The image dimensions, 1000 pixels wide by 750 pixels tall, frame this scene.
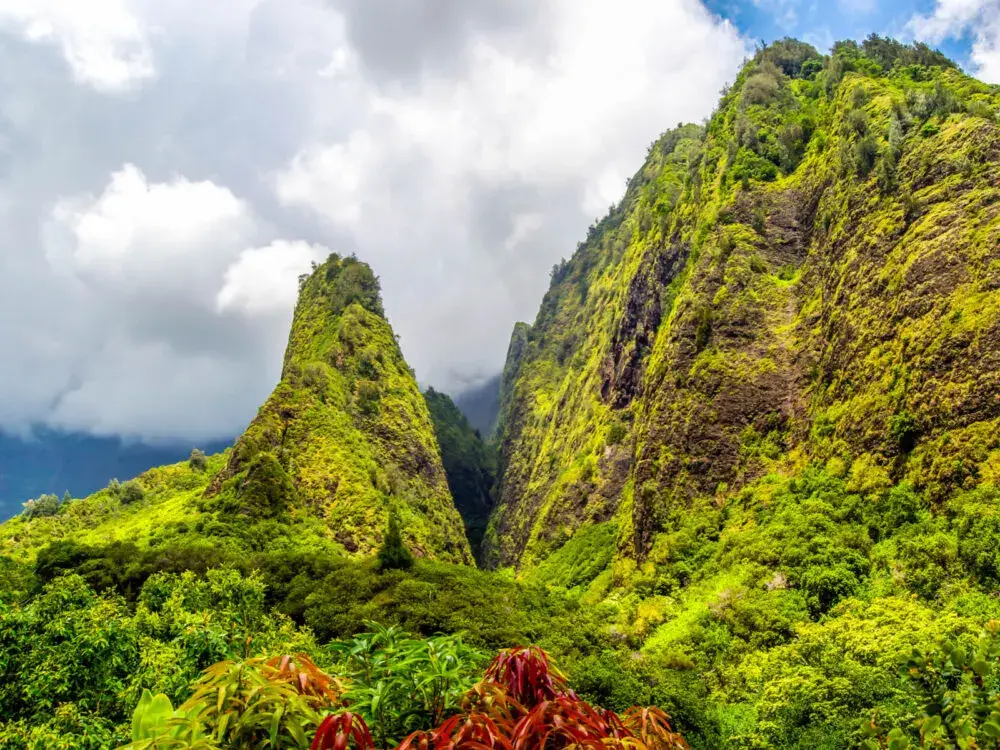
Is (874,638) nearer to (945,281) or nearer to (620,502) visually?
(945,281)

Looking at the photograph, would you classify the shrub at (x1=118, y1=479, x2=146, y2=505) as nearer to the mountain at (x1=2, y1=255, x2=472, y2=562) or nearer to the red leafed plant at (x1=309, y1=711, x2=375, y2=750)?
the mountain at (x1=2, y1=255, x2=472, y2=562)

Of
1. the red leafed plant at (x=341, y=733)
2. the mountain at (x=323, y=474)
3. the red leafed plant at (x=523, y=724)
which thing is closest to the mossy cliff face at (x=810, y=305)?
the mountain at (x=323, y=474)

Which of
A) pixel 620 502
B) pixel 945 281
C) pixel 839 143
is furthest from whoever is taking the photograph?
pixel 620 502

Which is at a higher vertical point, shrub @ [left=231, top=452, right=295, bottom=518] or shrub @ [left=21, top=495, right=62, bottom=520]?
shrub @ [left=21, top=495, right=62, bottom=520]

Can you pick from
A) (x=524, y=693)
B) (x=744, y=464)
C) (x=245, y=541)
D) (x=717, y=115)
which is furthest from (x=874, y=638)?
(x=717, y=115)

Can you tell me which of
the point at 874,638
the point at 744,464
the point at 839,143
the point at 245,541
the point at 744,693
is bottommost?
the point at 744,693

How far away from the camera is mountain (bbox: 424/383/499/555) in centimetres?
12862

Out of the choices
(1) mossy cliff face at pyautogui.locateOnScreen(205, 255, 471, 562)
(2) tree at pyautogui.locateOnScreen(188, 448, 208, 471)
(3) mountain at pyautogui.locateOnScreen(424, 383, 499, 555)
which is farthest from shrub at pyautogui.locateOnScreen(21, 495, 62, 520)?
(3) mountain at pyautogui.locateOnScreen(424, 383, 499, 555)

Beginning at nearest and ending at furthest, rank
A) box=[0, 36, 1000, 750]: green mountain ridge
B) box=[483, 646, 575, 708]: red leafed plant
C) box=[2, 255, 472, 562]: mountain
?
box=[483, 646, 575, 708]: red leafed plant < box=[0, 36, 1000, 750]: green mountain ridge < box=[2, 255, 472, 562]: mountain

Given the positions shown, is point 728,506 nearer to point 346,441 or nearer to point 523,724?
point 523,724

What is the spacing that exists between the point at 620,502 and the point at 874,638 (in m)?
35.1

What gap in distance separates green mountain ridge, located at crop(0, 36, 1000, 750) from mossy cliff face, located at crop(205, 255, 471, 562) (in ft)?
1.45

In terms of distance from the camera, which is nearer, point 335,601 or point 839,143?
point 335,601

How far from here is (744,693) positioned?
771 inches
